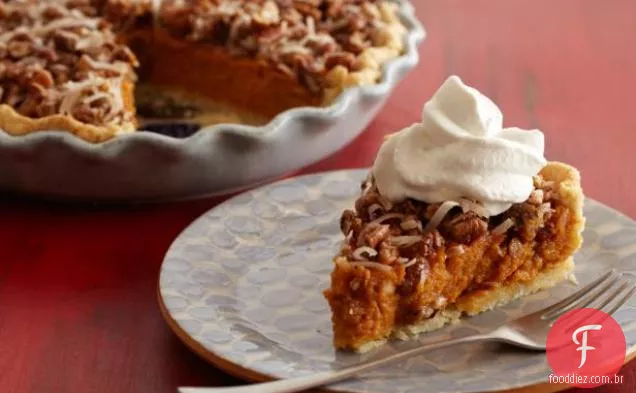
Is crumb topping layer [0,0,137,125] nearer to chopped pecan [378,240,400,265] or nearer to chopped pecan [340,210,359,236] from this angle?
chopped pecan [340,210,359,236]

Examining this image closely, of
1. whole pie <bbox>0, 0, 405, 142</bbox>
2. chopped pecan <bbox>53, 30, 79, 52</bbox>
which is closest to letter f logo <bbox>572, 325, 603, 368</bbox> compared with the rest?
whole pie <bbox>0, 0, 405, 142</bbox>

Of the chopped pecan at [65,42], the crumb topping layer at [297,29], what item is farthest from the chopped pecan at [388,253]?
the chopped pecan at [65,42]

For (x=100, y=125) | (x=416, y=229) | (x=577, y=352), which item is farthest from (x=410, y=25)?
(x=577, y=352)

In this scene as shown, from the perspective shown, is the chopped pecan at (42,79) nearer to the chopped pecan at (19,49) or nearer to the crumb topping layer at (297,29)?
the chopped pecan at (19,49)

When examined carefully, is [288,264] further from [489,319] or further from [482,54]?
[482,54]

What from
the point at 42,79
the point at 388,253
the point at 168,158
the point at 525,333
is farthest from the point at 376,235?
the point at 42,79

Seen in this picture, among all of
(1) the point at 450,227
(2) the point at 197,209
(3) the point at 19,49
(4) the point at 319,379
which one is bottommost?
(2) the point at 197,209

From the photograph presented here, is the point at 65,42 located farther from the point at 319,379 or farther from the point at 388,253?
the point at 319,379

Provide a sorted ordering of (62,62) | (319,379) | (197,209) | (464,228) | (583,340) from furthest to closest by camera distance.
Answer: (62,62) → (197,209) → (464,228) → (583,340) → (319,379)
